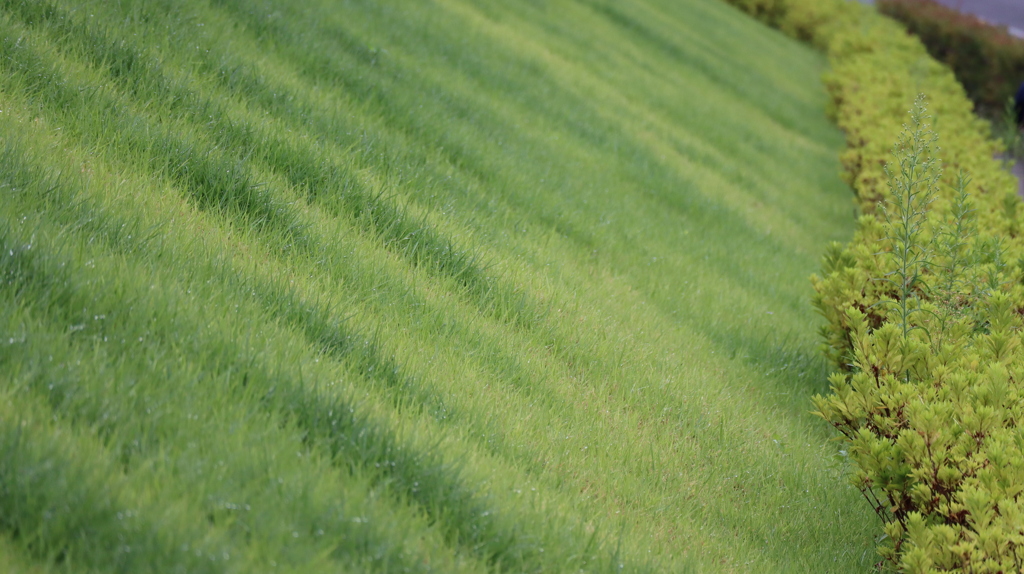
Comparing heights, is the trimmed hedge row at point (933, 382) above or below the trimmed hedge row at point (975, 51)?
below

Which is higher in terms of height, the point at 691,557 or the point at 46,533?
the point at 691,557

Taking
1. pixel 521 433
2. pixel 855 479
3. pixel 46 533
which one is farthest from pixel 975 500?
pixel 46 533

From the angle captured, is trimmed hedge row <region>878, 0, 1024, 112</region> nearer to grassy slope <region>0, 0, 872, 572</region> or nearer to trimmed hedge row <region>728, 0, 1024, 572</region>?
trimmed hedge row <region>728, 0, 1024, 572</region>

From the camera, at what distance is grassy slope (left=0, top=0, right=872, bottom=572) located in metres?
2.08

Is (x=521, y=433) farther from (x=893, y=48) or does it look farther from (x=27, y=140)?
(x=893, y=48)

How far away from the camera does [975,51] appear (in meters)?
16.5

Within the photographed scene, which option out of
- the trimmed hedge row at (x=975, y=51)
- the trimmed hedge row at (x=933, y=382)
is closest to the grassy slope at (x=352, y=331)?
the trimmed hedge row at (x=933, y=382)

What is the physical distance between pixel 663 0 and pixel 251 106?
15.0 m

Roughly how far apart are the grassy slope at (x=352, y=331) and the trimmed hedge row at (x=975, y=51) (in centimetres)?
1266

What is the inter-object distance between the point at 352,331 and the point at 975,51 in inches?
707

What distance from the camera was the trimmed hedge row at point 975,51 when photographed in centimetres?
1545

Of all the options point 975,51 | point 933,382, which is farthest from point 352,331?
point 975,51

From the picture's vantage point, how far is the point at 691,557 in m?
2.61

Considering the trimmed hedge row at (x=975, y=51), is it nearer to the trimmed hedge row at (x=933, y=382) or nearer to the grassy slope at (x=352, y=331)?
the trimmed hedge row at (x=933, y=382)
